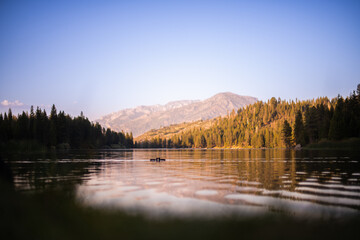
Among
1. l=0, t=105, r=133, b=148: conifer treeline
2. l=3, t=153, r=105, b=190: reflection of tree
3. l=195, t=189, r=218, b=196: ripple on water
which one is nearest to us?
l=195, t=189, r=218, b=196: ripple on water

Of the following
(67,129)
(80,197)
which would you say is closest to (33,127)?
(67,129)

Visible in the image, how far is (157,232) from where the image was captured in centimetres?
956

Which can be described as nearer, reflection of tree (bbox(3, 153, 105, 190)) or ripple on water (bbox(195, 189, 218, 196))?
ripple on water (bbox(195, 189, 218, 196))

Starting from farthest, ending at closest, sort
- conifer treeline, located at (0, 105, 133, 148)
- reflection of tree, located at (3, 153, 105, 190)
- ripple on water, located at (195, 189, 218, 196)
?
conifer treeline, located at (0, 105, 133, 148) → reflection of tree, located at (3, 153, 105, 190) → ripple on water, located at (195, 189, 218, 196)

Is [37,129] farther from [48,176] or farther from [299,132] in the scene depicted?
[48,176]

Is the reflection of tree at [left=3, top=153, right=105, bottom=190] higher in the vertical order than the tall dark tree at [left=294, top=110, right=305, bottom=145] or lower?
lower

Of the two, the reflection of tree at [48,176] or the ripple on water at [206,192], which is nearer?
the ripple on water at [206,192]

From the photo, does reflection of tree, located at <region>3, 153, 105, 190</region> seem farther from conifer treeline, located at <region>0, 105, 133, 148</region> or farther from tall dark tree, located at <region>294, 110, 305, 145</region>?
tall dark tree, located at <region>294, 110, 305, 145</region>

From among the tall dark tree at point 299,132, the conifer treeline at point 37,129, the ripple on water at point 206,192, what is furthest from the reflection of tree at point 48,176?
the tall dark tree at point 299,132

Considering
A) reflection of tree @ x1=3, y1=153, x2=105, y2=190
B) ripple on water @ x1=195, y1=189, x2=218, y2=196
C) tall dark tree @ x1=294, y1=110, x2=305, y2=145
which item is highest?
tall dark tree @ x1=294, y1=110, x2=305, y2=145

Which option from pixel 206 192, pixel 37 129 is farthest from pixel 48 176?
pixel 37 129

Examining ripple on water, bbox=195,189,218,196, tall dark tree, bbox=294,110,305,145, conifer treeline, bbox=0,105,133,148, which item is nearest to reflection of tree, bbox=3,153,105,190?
ripple on water, bbox=195,189,218,196

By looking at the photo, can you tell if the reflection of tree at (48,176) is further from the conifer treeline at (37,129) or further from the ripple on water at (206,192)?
the conifer treeline at (37,129)

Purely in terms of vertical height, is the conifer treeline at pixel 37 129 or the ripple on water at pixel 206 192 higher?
the conifer treeline at pixel 37 129
